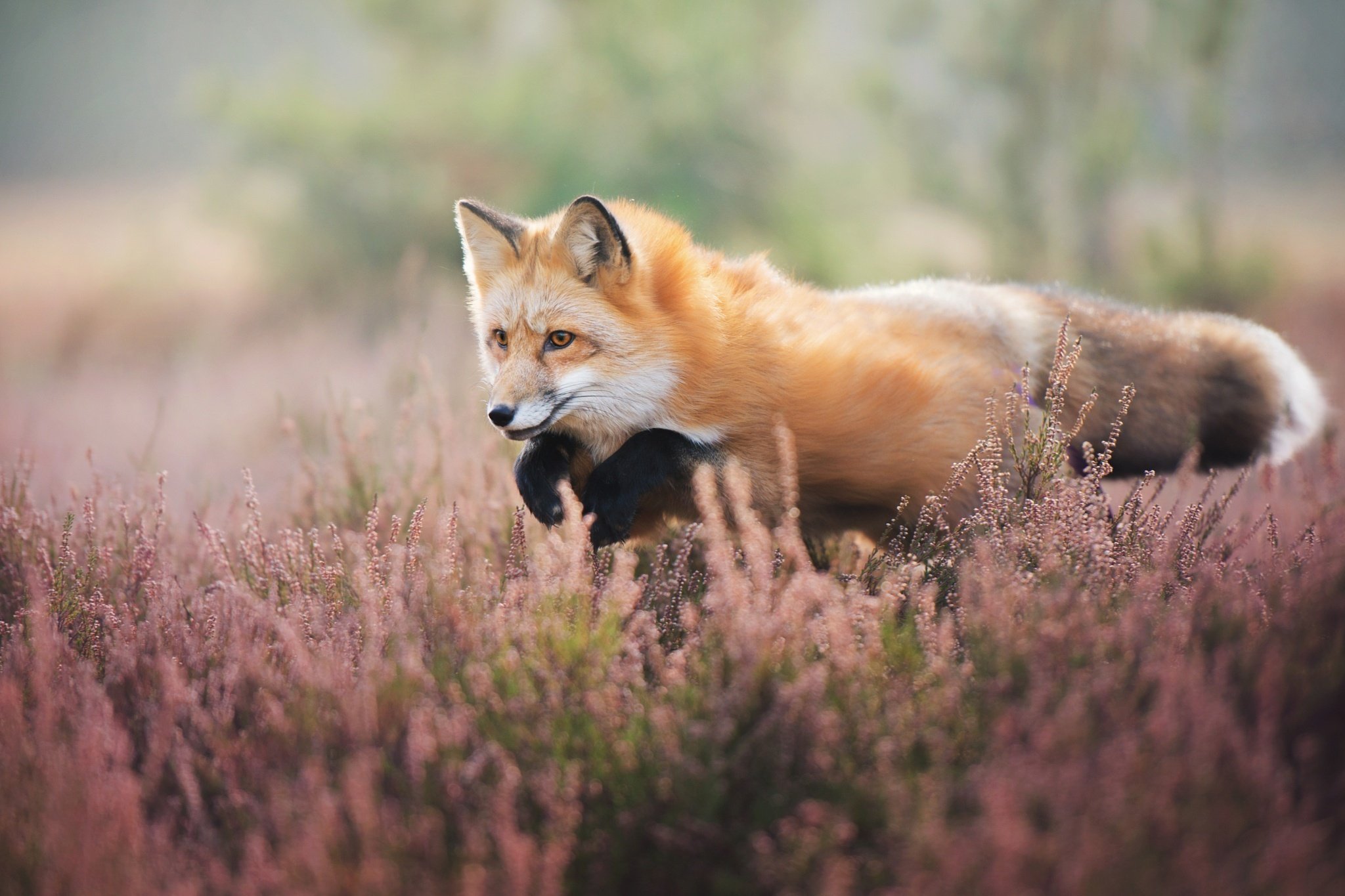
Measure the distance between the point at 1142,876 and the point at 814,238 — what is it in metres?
11.8

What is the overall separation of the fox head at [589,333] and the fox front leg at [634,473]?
0.08m

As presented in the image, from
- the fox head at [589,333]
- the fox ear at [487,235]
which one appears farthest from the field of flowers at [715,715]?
the fox ear at [487,235]

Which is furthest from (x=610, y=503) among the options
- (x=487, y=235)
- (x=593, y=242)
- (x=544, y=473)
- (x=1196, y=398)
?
(x=1196, y=398)

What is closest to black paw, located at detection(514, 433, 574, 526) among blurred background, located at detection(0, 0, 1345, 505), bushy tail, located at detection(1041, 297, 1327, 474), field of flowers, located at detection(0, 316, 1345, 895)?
field of flowers, located at detection(0, 316, 1345, 895)

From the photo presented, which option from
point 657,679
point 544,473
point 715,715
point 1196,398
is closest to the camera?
point 715,715

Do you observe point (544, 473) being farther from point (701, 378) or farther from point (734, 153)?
point (734, 153)

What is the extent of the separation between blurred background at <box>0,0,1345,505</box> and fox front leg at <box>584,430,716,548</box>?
850cm

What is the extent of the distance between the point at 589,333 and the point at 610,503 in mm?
638

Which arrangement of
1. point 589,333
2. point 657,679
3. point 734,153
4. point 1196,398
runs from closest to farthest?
point 657,679 < point 589,333 < point 1196,398 < point 734,153

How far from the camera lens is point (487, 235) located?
3828 mm

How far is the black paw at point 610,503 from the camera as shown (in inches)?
137

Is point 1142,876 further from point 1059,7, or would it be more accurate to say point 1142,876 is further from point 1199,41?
point 1059,7

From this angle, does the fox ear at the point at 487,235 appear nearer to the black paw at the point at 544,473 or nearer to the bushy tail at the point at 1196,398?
the black paw at the point at 544,473

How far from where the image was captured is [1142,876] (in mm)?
1856
